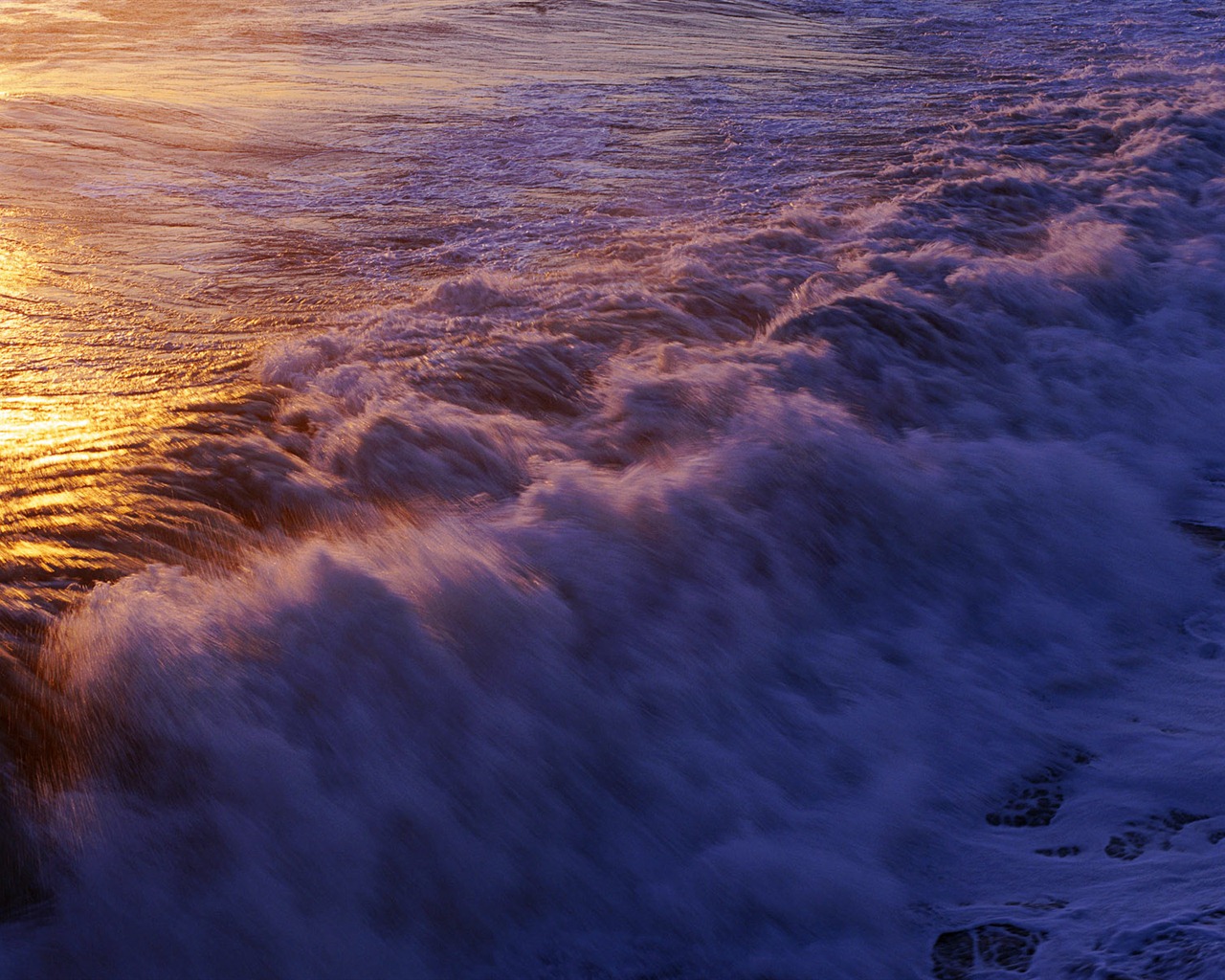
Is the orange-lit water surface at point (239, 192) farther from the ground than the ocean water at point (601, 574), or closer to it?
farther from the ground

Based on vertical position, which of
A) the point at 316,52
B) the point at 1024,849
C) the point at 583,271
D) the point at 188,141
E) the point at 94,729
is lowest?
the point at 1024,849

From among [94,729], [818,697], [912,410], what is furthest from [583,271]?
[94,729]

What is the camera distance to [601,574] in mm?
2980

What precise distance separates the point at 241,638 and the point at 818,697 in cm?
139

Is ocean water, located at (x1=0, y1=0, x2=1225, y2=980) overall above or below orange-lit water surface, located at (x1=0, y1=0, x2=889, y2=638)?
below

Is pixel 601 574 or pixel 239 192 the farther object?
pixel 239 192

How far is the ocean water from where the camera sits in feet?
7.27

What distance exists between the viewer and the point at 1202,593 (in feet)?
10.5

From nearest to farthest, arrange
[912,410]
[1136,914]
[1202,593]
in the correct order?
1. [1136,914]
2. [1202,593]
3. [912,410]

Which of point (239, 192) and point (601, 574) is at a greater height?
point (239, 192)

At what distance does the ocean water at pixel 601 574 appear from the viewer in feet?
7.27

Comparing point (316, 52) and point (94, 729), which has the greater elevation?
point (316, 52)

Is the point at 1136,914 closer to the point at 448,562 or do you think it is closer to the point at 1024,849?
the point at 1024,849

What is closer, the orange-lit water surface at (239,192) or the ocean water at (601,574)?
the ocean water at (601,574)
